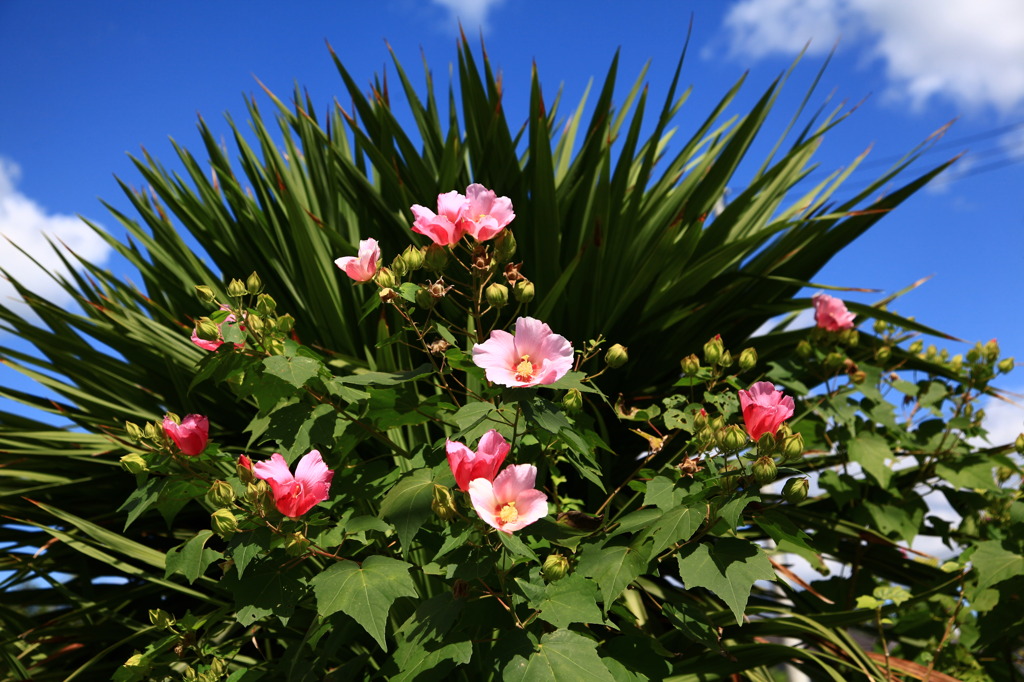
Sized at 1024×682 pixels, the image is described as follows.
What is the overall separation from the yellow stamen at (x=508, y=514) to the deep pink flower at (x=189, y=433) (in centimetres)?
53

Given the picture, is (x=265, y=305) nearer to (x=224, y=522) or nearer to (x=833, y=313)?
(x=224, y=522)

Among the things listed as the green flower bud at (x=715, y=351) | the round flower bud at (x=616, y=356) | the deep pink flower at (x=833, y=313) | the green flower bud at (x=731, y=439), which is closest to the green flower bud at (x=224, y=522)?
the round flower bud at (x=616, y=356)

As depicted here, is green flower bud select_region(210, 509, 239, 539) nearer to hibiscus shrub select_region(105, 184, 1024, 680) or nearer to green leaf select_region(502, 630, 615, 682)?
hibiscus shrub select_region(105, 184, 1024, 680)

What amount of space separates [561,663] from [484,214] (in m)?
0.69

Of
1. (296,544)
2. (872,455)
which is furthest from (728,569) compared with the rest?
(872,455)

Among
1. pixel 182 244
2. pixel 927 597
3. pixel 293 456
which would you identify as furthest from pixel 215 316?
pixel 927 597

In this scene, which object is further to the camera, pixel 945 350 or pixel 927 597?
pixel 945 350

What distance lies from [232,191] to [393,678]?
5.74 ft

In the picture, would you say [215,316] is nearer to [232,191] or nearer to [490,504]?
[490,504]

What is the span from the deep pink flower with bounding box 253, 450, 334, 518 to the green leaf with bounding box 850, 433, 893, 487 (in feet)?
4.43

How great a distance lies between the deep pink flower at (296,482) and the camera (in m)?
1.12

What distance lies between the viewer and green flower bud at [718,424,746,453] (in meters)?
1.15

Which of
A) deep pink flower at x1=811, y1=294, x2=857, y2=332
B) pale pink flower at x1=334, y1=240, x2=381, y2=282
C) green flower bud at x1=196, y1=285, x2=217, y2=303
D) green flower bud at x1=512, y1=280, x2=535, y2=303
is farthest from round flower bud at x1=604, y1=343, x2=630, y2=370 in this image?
deep pink flower at x1=811, y1=294, x2=857, y2=332

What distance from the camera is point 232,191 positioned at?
2.45 m
